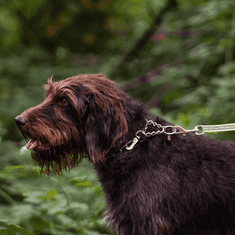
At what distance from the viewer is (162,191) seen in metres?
2.11

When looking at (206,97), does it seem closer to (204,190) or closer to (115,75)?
(115,75)

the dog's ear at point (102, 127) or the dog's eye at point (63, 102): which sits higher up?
the dog's eye at point (63, 102)

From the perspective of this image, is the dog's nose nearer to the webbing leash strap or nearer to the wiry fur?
the wiry fur

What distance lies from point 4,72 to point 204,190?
19.8 feet

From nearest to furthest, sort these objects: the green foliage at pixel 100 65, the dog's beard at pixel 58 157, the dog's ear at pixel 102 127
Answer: the dog's ear at pixel 102 127 < the dog's beard at pixel 58 157 < the green foliage at pixel 100 65

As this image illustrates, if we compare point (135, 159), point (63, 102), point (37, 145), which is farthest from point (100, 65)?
point (135, 159)

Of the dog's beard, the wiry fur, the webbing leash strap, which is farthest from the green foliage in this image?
the webbing leash strap

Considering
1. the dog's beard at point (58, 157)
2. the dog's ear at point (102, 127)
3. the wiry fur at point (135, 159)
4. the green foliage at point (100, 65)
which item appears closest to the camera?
the wiry fur at point (135, 159)

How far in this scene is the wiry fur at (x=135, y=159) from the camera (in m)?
A: 2.11

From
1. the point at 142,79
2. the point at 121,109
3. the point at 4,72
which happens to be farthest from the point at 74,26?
the point at 121,109

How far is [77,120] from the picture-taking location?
231 cm

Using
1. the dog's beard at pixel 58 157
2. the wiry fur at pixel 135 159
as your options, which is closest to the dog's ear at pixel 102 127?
the wiry fur at pixel 135 159

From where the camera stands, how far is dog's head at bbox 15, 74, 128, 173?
222 cm

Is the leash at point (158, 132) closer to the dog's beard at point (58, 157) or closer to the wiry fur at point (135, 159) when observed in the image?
the wiry fur at point (135, 159)
